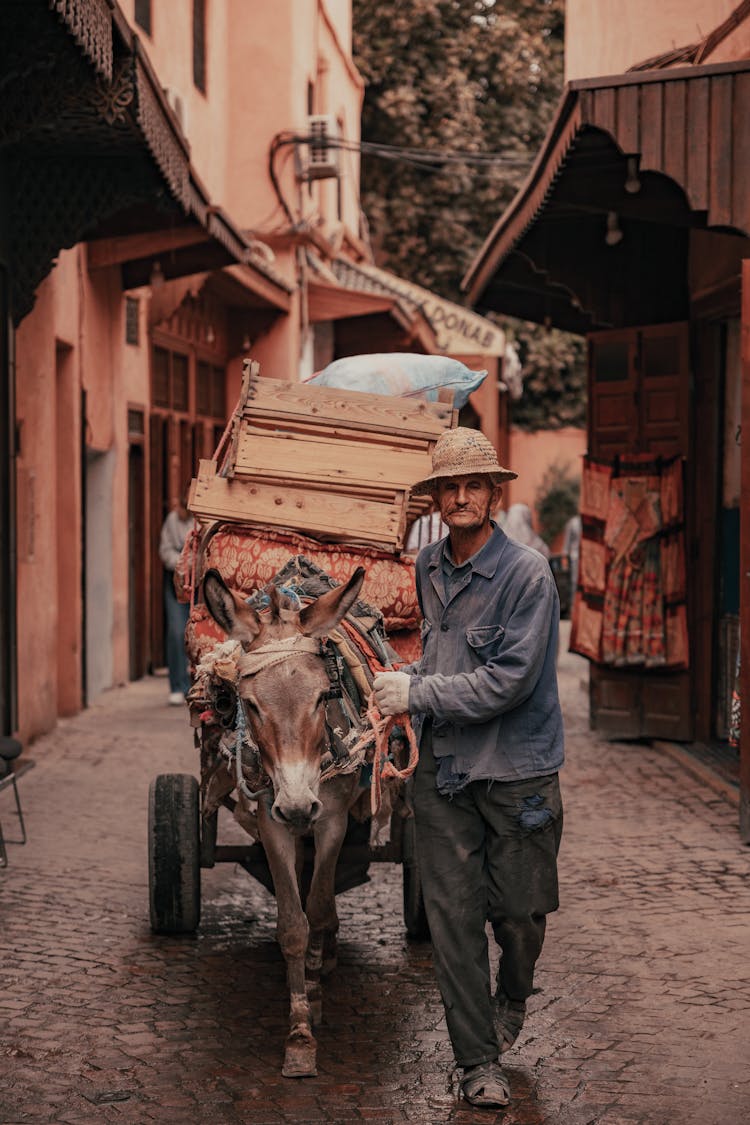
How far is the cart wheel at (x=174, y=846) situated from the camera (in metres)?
7.11

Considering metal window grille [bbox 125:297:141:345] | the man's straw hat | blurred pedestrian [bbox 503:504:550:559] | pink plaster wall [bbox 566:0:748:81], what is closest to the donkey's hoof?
the man's straw hat

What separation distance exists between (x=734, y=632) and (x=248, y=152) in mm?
12614

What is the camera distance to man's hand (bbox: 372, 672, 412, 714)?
512 cm

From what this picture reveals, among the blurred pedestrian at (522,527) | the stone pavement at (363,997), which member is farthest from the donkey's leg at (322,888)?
the blurred pedestrian at (522,527)

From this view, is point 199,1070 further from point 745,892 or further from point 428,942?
point 745,892

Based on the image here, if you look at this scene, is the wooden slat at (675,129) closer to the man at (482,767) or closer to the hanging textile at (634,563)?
the hanging textile at (634,563)

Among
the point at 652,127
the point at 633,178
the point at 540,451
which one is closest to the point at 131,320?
the point at 633,178

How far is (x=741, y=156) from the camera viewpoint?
914cm

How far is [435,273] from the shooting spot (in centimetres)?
3381

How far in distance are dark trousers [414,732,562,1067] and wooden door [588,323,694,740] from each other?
7654 mm

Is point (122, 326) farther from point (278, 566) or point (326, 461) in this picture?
point (278, 566)

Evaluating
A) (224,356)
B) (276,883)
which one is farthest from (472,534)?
(224,356)

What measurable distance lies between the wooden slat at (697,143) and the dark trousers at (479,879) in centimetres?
487

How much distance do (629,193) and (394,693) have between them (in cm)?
665
